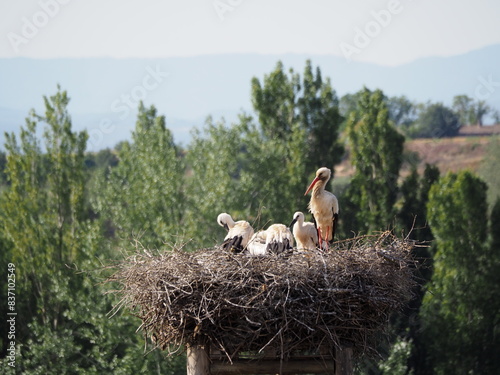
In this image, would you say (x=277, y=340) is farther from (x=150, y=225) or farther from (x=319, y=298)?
(x=150, y=225)

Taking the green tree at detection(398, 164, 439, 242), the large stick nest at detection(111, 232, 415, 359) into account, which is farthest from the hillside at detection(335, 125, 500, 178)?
the large stick nest at detection(111, 232, 415, 359)

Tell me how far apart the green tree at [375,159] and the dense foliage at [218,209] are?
40 millimetres

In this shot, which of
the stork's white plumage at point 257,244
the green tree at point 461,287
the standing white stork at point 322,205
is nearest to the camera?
the stork's white plumage at point 257,244

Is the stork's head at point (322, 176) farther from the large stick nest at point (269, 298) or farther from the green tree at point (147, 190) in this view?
the green tree at point (147, 190)

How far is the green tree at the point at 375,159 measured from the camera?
2473 cm

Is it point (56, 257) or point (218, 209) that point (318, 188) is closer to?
point (218, 209)

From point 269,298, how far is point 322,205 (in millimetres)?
2850

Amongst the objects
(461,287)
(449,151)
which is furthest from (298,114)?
(449,151)

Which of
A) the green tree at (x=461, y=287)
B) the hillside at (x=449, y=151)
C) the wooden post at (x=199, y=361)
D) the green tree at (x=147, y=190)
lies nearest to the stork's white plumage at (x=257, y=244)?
the wooden post at (x=199, y=361)

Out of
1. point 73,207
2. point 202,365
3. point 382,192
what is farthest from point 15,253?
point 202,365

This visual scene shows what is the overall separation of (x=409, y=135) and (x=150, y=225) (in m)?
44.6

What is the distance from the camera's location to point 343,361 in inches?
283

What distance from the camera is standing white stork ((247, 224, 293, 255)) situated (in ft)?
26.7

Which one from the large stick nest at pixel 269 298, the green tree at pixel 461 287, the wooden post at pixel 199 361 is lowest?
the green tree at pixel 461 287
